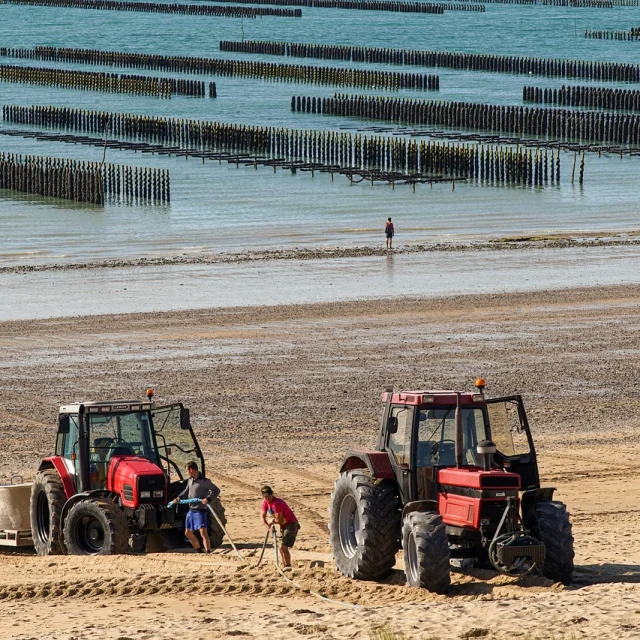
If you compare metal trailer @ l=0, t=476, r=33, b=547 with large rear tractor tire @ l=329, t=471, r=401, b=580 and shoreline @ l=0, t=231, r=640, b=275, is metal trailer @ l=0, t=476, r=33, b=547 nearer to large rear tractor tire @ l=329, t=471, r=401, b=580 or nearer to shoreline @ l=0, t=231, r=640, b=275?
large rear tractor tire @ l=329, t=471, r=401, b=580

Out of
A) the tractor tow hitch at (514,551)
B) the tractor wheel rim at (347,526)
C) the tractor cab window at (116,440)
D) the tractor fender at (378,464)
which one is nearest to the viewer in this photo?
the tractor tow hitch at (514,551)

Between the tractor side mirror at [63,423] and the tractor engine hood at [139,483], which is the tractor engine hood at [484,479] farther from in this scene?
the tractor side mirror at [63,423]

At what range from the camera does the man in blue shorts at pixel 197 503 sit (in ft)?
42.8

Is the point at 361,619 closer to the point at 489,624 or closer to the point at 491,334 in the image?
the point at 489,624

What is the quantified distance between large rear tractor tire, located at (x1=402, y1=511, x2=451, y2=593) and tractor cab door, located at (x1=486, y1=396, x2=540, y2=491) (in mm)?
1004

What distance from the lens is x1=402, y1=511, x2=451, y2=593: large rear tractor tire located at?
433 inches

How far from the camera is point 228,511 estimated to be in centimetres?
1577

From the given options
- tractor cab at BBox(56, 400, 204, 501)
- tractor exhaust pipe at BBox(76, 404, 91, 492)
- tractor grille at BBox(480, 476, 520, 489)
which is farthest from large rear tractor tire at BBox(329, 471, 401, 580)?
tractor exhaust pipe at BBox(76, 404, 91, 492)

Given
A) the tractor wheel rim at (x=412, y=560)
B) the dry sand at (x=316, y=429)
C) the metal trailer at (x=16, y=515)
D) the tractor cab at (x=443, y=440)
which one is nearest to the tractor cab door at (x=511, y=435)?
the tractor cab at (x=443, y=440)

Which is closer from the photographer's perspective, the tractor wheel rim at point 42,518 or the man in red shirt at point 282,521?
the man in red shirt at point 282,521

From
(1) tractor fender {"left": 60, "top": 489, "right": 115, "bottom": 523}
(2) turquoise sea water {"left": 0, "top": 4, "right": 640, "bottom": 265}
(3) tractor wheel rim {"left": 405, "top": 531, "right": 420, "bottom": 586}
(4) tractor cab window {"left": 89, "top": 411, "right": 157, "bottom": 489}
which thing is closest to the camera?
(3) tractor wheel rim {"left": 405, "top": 531, "right": 420, "bottom": 586}

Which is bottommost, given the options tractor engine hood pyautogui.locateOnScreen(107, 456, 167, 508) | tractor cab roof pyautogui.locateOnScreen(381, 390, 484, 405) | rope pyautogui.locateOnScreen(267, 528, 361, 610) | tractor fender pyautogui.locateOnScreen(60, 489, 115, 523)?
rope pyautogui.locateOnScreen(267, 528, 361, 610)

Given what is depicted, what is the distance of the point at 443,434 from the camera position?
1177 cm

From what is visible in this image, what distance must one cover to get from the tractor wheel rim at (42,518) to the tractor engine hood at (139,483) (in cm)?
104
